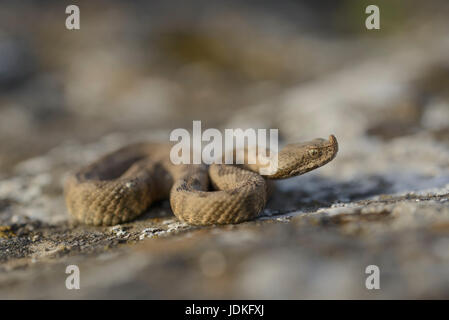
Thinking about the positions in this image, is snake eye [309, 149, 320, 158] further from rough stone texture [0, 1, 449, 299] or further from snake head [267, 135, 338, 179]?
rough stone texture [0, 1, 449, 299]

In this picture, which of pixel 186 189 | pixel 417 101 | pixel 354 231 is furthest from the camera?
pixel 417 101

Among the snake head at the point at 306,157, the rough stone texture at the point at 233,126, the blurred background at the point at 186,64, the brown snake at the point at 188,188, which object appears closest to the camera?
the rough stone texture at the point at 233,126

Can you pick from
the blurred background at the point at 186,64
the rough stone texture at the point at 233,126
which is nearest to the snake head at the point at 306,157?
the rough stone texture at the point at 233,126

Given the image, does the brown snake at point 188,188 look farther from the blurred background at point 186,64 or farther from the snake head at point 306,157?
the blurred background at point 186,64

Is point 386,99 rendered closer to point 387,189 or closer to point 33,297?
point 387,189

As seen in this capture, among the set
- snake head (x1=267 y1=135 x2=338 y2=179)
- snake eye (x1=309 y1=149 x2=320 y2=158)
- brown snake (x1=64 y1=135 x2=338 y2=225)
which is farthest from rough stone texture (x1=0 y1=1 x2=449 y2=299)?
snake eye (x1=309 y1=149 x2=320 y2=158)

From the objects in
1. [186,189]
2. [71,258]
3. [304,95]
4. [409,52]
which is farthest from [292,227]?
[409,52]
